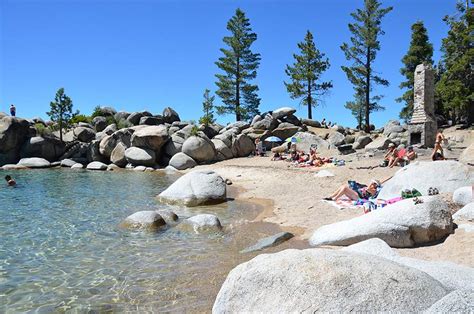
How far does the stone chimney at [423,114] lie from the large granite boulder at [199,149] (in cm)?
1477

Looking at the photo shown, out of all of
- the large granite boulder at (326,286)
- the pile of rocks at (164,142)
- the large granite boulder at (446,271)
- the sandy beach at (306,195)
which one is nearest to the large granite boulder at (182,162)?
the pile of rocks at (164,142)

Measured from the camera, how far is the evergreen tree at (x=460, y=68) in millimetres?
31859

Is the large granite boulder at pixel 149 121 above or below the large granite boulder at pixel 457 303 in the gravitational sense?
above

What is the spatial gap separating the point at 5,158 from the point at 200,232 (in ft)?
94.2

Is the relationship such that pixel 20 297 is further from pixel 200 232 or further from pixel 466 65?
pixel 466 65

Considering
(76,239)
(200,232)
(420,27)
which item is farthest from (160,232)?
(420,27)

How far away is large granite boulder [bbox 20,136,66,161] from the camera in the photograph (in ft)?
103

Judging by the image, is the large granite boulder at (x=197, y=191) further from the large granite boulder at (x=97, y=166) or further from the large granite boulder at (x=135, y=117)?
the large granite boulder at (x=135, y=117)

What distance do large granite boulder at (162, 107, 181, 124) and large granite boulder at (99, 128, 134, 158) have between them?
8.58m

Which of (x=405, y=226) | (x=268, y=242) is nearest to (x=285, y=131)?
(x=268, y=242)

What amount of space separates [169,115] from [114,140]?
367 inches

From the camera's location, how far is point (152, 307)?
4.90 m

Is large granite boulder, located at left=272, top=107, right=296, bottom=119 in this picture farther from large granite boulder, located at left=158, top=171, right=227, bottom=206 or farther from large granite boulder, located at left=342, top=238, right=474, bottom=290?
large granite boulder, located at left=342, top=238, right=474, bottom=290

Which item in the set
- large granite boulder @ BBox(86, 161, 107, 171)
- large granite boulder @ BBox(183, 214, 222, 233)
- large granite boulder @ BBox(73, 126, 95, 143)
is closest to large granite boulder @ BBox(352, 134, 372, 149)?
large granite boulder @ BBox(86, 161, 107, 171)
